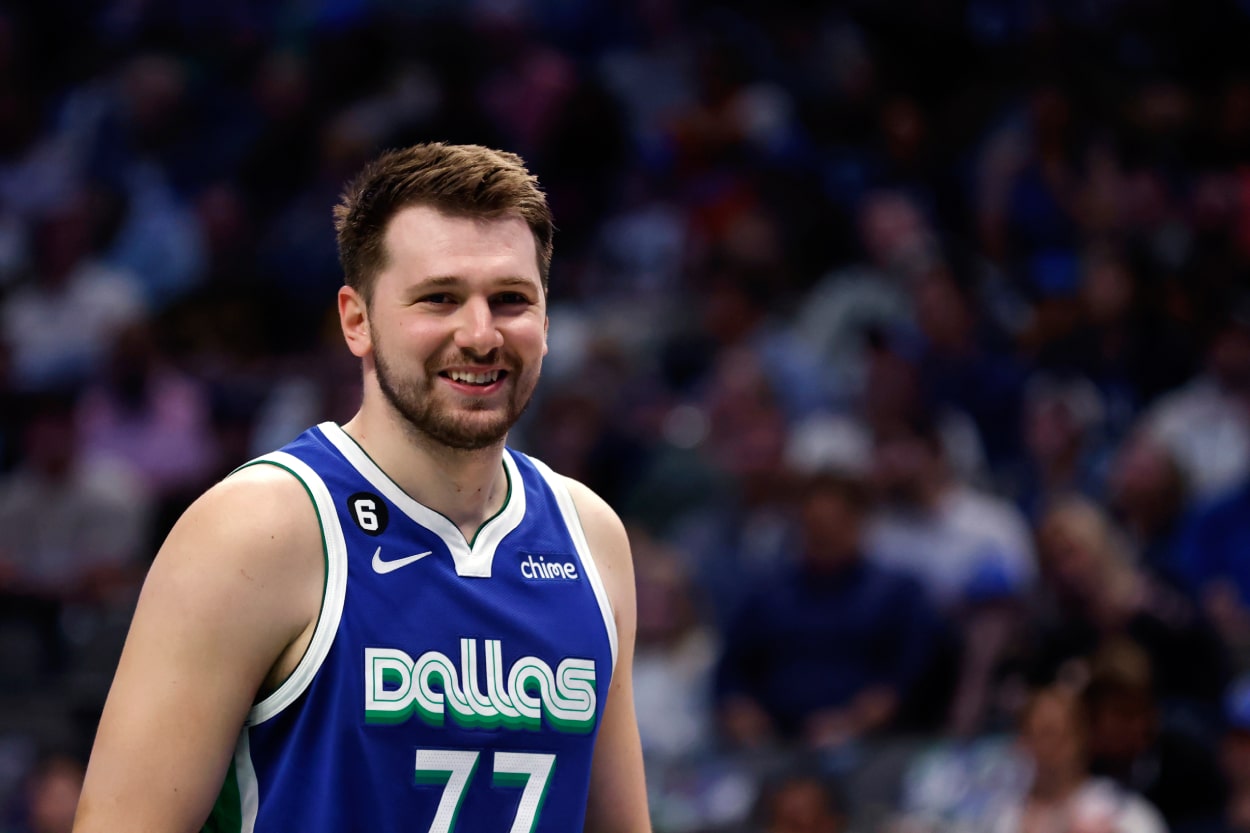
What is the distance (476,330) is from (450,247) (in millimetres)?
150

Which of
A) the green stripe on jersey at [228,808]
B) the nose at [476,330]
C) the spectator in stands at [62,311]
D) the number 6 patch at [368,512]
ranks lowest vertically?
the green stripe on jersey at [228,808]

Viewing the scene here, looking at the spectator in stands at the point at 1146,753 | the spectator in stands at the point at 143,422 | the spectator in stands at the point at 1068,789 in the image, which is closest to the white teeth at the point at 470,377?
the spectator in stands at the point at 1068,789

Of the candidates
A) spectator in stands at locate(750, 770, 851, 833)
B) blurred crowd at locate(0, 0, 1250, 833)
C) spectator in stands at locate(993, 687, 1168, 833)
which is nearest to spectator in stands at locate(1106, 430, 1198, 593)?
blurred crowd at locate(0, 0, 1250, 833)

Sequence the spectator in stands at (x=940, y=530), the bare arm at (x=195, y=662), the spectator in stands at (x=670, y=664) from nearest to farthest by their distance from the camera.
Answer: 1. the bare arm at (x=195, y=662)
2. the spectator in stands at (x=670, y=664)
3. the spectator in stands at (x=940, y=530)

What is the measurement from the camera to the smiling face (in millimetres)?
2924

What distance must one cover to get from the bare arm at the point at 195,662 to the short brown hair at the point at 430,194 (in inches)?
19.5

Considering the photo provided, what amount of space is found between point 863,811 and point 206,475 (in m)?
4.23

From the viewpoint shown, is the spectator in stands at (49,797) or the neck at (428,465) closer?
the neck at (428,465)

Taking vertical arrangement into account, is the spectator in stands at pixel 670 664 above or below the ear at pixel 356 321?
above

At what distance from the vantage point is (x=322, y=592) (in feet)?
9.29

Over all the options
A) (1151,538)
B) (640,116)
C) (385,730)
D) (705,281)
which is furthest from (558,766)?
(640,116)

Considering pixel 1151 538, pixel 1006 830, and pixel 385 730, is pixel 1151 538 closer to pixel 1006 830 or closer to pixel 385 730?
pixel 1006 830

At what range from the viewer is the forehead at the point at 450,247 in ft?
9.62

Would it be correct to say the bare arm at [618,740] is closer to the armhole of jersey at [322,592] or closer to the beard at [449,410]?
the beard at [449,410]
